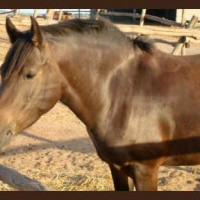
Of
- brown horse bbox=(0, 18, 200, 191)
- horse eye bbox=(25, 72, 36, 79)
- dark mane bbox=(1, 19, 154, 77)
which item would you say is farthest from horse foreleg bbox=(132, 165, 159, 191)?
horse eye bbox=(25, 72, 36, 79)

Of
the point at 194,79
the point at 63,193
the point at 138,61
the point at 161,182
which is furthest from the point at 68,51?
the point at 161,182

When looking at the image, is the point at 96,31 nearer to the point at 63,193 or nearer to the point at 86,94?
the point at 86,94

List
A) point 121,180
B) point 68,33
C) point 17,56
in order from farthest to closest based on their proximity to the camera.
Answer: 1. point 121,180
2. point 68,33
3. point 17,56

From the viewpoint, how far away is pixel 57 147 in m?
5.31

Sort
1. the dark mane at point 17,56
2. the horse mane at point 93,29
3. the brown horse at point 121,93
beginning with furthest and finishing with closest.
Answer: the horse mane at point 93,29
the brown horse at point 121,93
the dark mane at point 17,56

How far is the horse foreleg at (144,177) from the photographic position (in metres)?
2.50

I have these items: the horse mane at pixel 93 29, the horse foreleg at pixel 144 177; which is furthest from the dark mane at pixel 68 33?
the horse foreleg at pixel 144 177

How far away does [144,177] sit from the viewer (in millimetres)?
2518

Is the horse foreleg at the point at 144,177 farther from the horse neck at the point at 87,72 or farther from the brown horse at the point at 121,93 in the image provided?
the horse neck at the point at 87,72

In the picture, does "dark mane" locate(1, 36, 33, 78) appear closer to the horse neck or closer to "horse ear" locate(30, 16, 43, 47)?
"horse ear" locate(30, 16, 43, 47)

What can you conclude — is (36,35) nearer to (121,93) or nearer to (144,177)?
(121,93)

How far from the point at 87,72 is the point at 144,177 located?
0.81 metres

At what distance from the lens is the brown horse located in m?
2.26

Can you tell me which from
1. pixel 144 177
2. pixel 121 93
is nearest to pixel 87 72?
pixel 121 93
